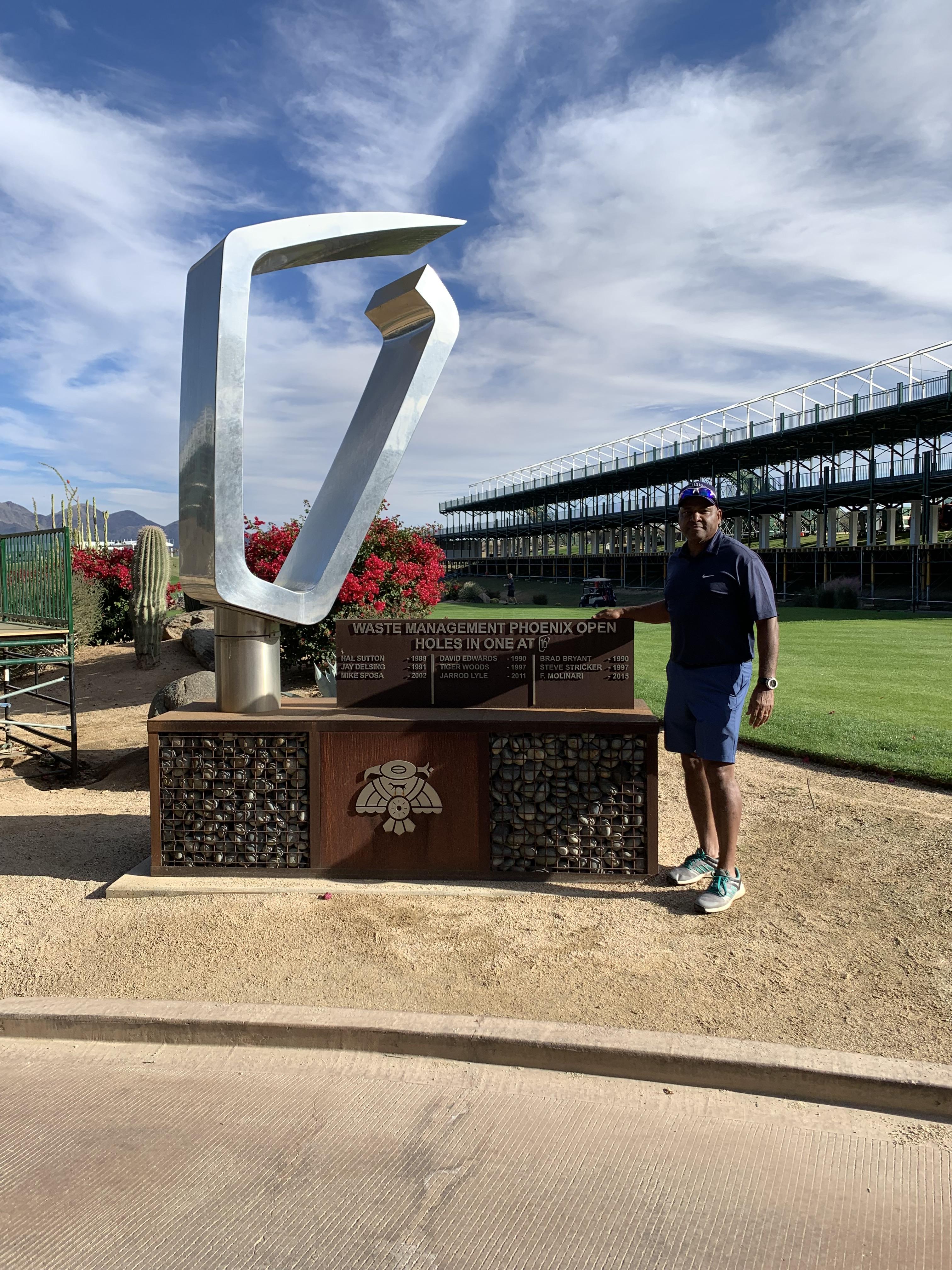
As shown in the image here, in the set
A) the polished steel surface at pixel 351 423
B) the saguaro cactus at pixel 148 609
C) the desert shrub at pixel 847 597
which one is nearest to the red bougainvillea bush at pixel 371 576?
the saguaro cactus at pixel 148 609

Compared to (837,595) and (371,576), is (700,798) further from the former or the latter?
(837,595)

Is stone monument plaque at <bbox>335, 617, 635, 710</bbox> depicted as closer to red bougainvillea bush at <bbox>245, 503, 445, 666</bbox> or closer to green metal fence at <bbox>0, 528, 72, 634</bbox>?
green metal fence at <bbox>0, 528, 72, 634</bbox>

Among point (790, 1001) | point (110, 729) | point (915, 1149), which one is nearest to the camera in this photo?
point (915, 1149)

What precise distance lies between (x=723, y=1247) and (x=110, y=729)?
34.4ft

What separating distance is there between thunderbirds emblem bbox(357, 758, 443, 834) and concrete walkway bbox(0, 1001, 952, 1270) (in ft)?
5.55

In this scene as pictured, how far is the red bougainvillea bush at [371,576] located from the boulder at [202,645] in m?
2.91

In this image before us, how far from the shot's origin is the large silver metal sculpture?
4.81m

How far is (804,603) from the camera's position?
128 ft

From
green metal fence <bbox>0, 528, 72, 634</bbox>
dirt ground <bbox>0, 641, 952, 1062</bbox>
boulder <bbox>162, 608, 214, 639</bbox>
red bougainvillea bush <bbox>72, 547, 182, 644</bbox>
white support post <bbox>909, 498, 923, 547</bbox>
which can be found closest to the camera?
dirt ground <bbox>0, 641, 952, 1062</bbox>

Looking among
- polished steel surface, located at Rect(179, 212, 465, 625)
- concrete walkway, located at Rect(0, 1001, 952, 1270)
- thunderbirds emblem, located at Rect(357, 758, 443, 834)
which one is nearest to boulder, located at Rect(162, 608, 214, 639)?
polished steel surface, located at Rect(179, 212, 465, 625)

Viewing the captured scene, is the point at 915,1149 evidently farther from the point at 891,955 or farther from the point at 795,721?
the point at 795,721

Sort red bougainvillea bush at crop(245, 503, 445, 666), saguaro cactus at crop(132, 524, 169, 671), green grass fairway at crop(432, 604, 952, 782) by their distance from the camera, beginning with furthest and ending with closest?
saguaro cactus at crop(132, 524, 169, 671) → red bougainvillea bush at crop(245, 503, 445, 666) → green grass fairway at crop(432, 604, 952, 782)

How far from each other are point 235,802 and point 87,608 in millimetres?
14809

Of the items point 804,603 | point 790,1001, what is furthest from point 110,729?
point 804,603
